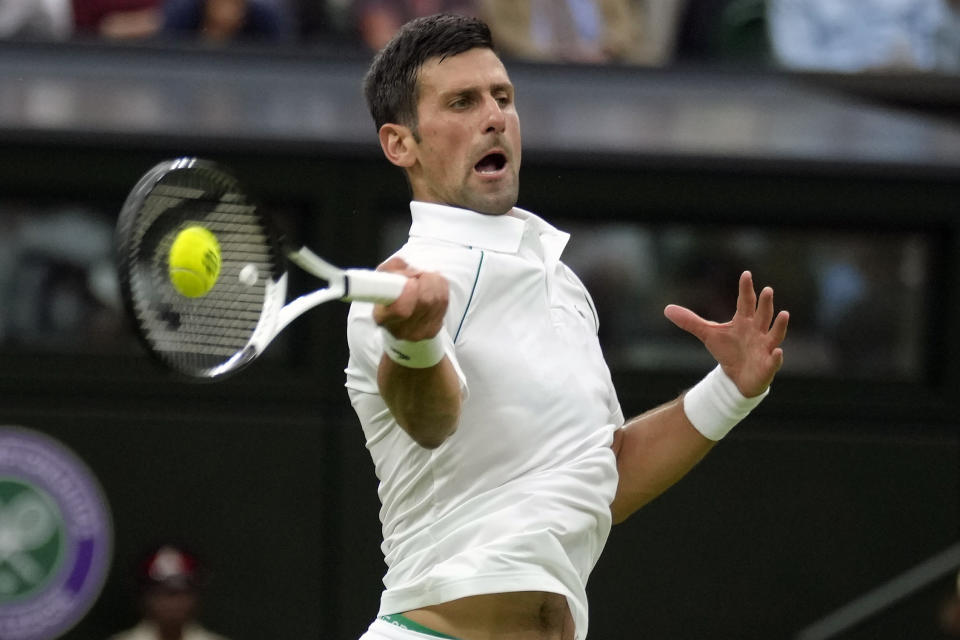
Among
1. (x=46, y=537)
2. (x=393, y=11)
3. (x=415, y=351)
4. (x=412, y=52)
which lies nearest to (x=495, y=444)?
(x=415, y=351)

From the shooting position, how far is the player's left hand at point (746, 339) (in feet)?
10.5

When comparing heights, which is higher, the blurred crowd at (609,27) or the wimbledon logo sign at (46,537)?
the blurred crowd at (609,27)

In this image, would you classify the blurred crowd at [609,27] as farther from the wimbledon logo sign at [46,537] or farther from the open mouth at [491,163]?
the open mouth at [491,163]

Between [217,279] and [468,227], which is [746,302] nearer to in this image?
[468,227]

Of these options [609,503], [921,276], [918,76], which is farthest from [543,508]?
[918,76]

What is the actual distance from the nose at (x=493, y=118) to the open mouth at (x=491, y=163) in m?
0.05

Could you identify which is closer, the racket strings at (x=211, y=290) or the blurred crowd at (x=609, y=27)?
the racket strings at (x=211, y=290)

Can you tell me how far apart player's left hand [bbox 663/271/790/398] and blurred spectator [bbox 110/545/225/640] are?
2773 mm

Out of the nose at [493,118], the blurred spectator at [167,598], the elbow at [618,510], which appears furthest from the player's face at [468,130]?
the blurred spectator at [167,598]

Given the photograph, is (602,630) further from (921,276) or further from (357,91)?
(357,91)

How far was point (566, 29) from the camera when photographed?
7211mm

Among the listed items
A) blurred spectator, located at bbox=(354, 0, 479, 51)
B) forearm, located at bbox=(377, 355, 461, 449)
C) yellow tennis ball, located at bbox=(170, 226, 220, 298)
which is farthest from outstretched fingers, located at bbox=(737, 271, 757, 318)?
blurred spectator, located at bbox=(354, 0, 479, 51)

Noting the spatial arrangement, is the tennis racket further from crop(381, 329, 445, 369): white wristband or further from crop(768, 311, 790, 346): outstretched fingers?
crop(768, 311, 790, 346): outstretched fingers

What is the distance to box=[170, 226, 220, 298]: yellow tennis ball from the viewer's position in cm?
271
